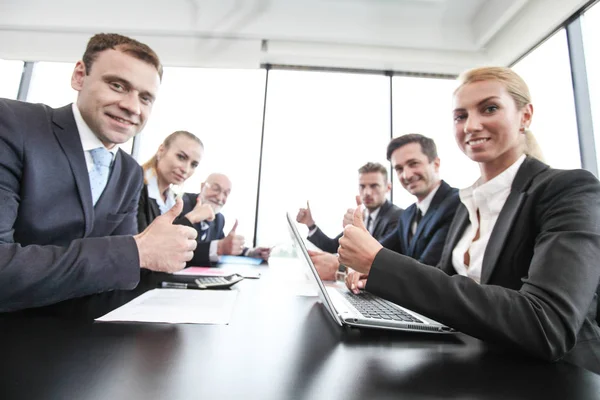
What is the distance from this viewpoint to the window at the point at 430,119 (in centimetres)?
376

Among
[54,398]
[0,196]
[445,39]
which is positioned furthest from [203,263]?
[445,39]

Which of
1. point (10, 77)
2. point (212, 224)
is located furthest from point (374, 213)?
point (10, 77)

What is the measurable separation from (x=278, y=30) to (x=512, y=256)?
11.8 feet

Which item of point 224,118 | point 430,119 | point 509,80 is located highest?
point 430,119

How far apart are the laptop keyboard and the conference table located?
63 mm

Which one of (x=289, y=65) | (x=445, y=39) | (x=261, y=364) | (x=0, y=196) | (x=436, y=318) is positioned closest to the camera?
(x=261, y=364)

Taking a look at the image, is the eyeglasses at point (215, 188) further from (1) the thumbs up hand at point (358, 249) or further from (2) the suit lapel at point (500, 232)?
(2) the suit lapel at point (500, 232)

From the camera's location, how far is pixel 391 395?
0.35 m

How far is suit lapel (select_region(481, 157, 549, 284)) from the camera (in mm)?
803

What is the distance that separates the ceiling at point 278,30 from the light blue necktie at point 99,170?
297 centimetres

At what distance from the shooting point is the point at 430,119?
3.85 meters

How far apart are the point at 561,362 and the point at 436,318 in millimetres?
208

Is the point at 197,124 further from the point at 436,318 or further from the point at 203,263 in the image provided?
the point at 436,318

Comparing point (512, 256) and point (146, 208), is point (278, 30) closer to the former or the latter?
point (146, 208)
